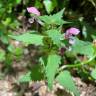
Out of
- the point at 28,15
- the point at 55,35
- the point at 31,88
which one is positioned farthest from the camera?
the point at 28,15

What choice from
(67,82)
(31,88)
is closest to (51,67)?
(67,82)

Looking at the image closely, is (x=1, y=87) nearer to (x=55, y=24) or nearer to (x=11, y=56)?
(x=11, y=56)

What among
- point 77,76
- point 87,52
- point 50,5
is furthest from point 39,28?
point 87,52

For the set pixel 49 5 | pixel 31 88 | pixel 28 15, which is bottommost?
pixel 31 88

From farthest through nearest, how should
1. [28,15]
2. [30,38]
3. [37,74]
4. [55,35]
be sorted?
[28,15] < [37,74] < [30,38] < [55,35]

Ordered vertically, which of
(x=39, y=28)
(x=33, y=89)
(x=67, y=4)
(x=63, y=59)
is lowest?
(x=33, y=89)

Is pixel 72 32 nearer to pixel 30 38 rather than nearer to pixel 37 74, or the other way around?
pixel 30 38

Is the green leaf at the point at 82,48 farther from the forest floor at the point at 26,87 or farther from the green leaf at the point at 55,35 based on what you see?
the forest floor at the point at 26,87

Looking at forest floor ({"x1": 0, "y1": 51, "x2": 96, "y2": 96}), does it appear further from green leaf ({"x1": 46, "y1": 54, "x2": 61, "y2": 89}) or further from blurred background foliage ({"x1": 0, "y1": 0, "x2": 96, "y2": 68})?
green leaf ({"x1": 46, "y1": 54, "x2": 61, "y2": 89})
